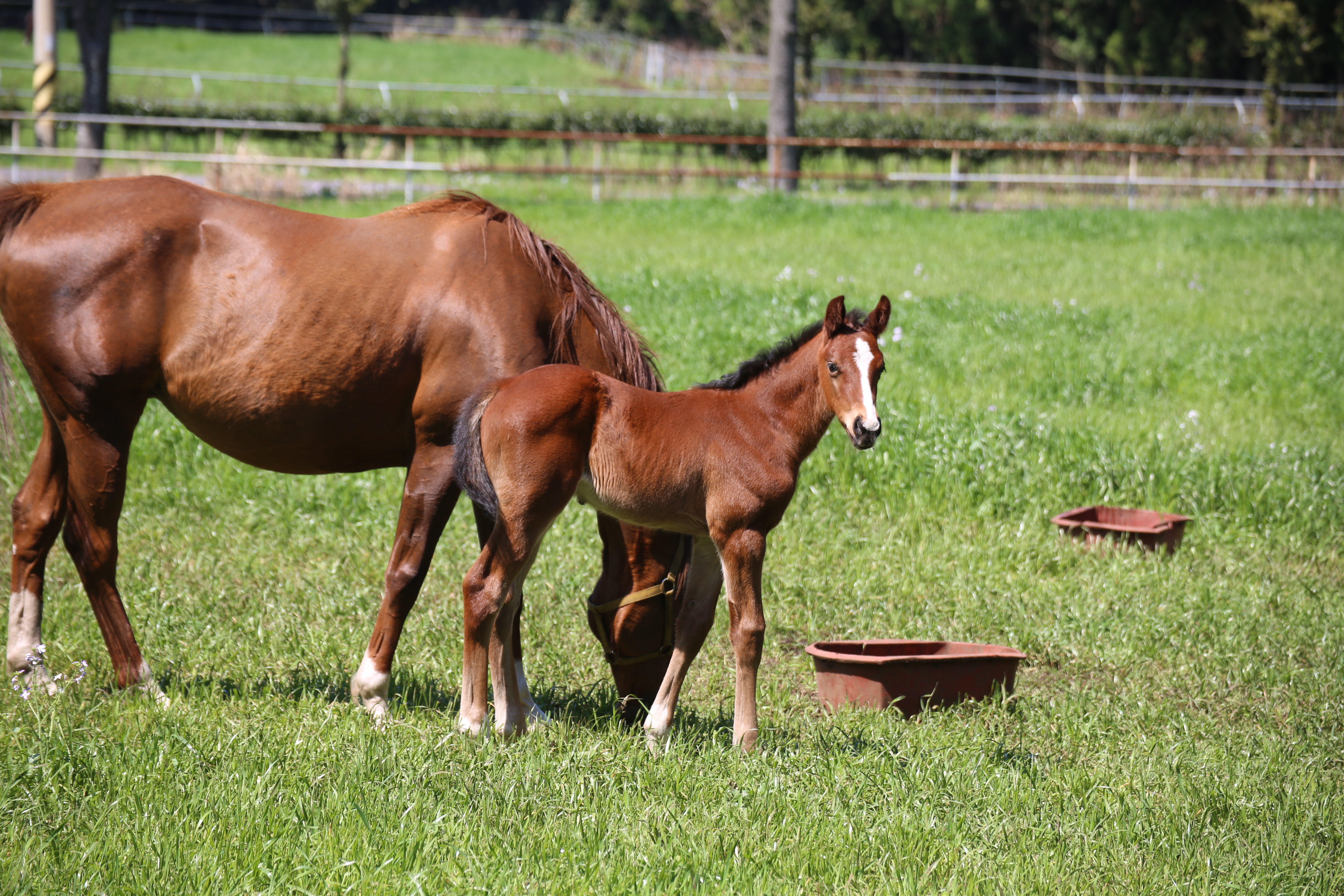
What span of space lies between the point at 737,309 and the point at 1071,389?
3.52m

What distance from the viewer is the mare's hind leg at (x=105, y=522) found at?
449 centimetres

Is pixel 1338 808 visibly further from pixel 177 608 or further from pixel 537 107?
pixel 537 107

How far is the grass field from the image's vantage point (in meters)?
3.30

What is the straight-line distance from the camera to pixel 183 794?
3471 millimetres

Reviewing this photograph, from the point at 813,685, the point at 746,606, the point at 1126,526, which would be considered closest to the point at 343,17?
the point at 1126,526

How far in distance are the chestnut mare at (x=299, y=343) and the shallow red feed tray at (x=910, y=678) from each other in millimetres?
832

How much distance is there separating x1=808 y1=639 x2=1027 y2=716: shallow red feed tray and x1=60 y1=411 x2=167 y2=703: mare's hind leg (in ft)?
8.79

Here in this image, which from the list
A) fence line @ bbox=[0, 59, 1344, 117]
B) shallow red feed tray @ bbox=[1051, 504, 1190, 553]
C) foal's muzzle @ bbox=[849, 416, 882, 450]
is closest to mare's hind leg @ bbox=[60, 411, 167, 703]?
foal's muzzle @ bbox=[849, 416, 882, 450]

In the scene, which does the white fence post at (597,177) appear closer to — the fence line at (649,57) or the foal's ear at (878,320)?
the foal's ear at (878,320)

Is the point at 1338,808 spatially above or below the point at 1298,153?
below

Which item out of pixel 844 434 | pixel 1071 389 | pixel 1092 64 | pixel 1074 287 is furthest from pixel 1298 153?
pixel 1092 64

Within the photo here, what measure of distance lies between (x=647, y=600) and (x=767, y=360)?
0.99m

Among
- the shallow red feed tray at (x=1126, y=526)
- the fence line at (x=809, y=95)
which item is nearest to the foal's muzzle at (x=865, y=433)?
the shallow red feed tray at (x=1126, y=526)

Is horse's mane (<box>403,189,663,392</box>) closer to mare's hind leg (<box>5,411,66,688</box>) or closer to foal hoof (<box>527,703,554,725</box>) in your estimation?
foal hoof (<box>527,703,554,725</box>)
